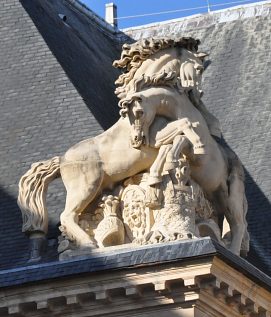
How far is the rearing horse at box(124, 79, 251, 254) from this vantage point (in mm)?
29594

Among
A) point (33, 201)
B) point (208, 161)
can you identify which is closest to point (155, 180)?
point (208, 161)

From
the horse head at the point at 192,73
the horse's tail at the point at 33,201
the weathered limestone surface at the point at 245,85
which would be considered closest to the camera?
the horse's tail at the point at 33,201

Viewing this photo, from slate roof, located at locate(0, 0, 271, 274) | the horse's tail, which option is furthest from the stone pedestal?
the horse's tail

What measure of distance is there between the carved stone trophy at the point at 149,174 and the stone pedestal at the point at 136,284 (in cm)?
63

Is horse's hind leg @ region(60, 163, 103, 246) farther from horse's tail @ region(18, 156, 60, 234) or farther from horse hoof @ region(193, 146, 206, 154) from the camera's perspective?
horse hoof @ region(193, 146, 206, 154)

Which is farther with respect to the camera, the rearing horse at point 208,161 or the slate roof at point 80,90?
the slate roof at point 80,90

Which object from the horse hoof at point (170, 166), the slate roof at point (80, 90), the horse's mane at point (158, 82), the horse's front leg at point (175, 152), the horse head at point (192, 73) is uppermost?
the slate roof at point (80, 90)

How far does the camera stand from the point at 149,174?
2948 cm

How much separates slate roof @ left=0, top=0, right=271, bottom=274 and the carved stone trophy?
27.3 inches

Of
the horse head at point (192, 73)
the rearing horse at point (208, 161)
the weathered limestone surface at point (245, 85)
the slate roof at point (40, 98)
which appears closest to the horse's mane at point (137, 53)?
the horse head at point (192, 73)

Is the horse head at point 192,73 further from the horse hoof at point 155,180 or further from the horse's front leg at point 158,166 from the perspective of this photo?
the horse hoof at point 155,180

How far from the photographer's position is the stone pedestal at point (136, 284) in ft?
92.1

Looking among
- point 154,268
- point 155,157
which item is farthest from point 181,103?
point 154,268

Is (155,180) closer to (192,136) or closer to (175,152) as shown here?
(175,152)
